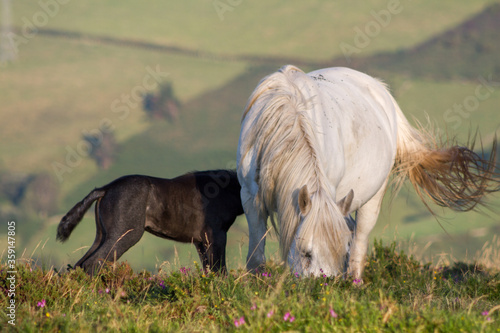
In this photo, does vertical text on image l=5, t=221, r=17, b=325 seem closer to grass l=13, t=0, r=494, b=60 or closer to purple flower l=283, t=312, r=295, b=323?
purple flower l=283, t=312, r=295, b=323

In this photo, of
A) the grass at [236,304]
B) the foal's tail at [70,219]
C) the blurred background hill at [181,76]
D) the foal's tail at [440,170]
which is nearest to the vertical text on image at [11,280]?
the grass at [236,304]

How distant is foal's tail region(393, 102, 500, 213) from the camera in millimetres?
5859

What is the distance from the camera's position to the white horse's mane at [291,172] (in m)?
3.54

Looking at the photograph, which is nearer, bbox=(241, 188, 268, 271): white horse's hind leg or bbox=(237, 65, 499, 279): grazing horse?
bbox=(237, 65, 499, 279): grazing horse

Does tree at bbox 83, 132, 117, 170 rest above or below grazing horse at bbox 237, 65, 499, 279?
below

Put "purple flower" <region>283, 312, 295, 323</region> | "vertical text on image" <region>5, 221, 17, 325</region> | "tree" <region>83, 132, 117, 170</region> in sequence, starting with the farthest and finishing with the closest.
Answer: "tree" <region>83, 132, 117, 170</region> → "vertical text on image" <region>5, 221, 17, 325</region> → "purple flower" <region>283, 312, 295, 323</region>

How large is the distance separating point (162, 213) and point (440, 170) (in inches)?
120

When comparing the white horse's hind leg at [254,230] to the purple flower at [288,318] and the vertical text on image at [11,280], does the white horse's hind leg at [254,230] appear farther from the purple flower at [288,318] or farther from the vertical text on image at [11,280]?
the vertical text on image at [11,280]

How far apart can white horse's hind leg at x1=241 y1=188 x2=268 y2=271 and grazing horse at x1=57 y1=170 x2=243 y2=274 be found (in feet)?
1.40

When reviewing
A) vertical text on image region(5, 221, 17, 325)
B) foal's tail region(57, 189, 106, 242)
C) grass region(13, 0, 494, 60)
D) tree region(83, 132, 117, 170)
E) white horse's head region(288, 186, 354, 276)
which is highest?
grass region(13, 0, 494, 60)

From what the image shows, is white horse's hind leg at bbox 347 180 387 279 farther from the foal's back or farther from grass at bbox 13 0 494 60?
grass at bbox 13 0 494 60

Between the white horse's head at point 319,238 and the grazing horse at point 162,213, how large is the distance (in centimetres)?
141

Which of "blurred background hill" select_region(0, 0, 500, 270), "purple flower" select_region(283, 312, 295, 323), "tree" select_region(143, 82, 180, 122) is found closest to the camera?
"purple flower" select_region(283, 312, 295, 323)

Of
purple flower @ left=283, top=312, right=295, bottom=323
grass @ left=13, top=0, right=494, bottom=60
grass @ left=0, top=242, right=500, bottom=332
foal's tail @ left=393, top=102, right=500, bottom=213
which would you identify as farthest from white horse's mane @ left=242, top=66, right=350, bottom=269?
grass @ left=13, top=0, right=494, bottom=60
